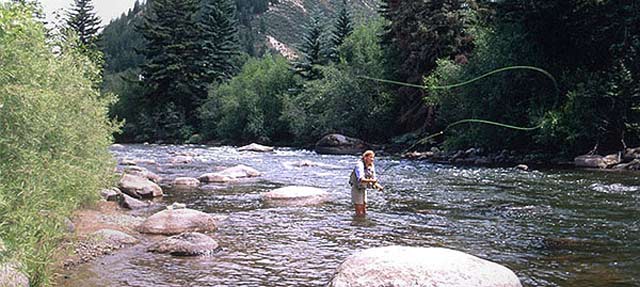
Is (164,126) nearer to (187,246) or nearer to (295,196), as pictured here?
(295,196)

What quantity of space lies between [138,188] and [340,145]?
78.4ft

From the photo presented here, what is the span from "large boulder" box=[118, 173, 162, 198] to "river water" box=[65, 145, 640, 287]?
0.49m

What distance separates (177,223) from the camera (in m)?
11.7

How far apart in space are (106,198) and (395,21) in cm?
2997

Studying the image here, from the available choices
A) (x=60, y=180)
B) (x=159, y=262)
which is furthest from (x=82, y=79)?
(x=60, y=180)

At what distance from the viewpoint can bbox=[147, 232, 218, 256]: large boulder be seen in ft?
31.6

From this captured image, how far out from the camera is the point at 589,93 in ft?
79.0

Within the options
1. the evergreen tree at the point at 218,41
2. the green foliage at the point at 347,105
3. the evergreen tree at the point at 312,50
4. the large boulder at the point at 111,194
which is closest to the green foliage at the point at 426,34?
the green foliage at the point at 347,105

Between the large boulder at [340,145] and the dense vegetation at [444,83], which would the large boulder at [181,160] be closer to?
the large boulder at [340,145]

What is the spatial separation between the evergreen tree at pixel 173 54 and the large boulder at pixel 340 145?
26043mm

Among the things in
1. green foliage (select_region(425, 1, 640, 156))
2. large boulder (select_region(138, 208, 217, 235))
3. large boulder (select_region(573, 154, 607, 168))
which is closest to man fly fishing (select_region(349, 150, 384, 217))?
large boulder (select_region(138, 208, 217, 235))

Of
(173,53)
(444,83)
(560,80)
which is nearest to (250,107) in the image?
(173,53)

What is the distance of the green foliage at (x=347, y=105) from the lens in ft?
145

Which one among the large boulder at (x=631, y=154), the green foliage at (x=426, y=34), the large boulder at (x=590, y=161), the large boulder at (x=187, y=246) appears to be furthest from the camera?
the green foliage at (x=426, y=34)
